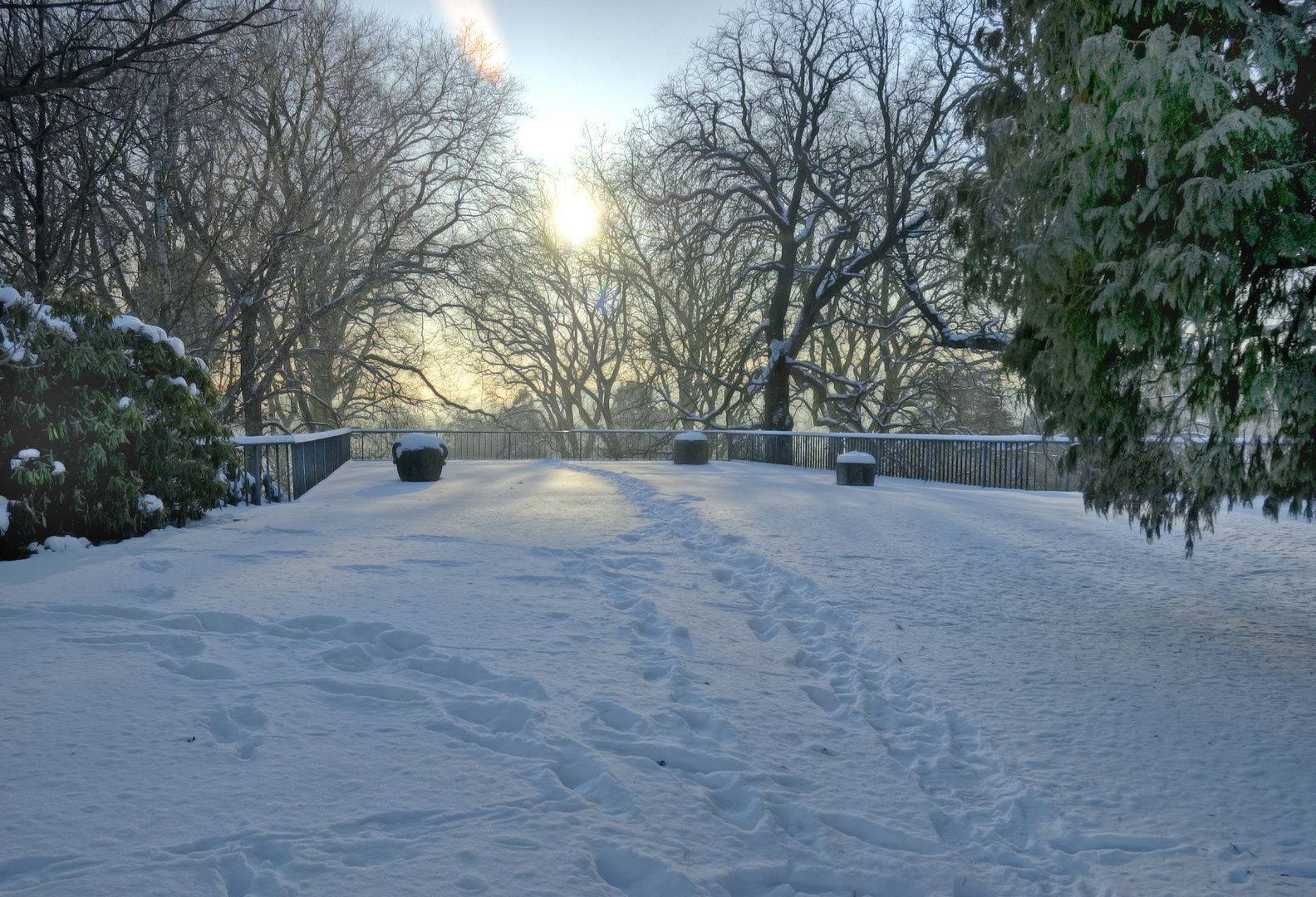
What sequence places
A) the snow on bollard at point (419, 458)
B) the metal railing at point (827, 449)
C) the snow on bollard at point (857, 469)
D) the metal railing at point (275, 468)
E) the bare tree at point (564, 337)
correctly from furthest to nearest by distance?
the bare tree at point (564, 337)
the snow on bollard at point (419, 458)
the metal railing at point (827, 449)
the snow on bollard at point (857, 469)
the metal railing at point (275, 468)

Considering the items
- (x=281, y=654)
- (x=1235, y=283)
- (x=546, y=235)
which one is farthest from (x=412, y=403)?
(x=1235, y=283)

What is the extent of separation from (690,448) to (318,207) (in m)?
11.0

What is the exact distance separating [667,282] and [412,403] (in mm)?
14053

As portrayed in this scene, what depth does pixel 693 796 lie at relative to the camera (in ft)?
8.89

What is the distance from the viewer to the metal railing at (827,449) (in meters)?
15.0

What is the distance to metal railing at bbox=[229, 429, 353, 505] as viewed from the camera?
10391 mm

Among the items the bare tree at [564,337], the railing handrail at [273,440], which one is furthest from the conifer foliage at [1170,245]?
the bare tree at [564,337]

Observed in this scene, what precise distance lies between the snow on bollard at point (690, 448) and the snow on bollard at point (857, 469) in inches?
287

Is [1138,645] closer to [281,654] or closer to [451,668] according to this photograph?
[451,668]

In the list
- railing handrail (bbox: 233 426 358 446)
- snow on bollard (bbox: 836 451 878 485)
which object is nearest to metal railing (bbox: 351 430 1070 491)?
snow on bollard (bbox: 836 451 878 485)

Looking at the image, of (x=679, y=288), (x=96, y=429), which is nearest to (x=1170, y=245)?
(x=96, y=429)

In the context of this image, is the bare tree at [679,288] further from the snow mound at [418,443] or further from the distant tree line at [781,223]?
the snow mound at [418,443]

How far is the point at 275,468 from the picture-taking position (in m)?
11.3

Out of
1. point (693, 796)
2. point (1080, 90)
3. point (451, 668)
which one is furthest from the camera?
point (1080, 90)
